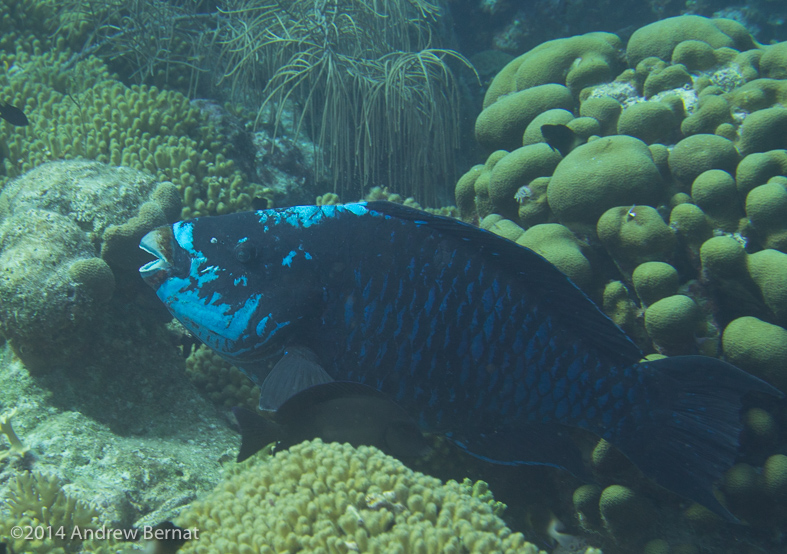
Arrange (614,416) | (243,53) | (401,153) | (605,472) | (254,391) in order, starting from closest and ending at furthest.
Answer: (614,416)
(605,472)
(254,391)
(401,153)
(243,53)

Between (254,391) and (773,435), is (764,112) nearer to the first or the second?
(773,435)

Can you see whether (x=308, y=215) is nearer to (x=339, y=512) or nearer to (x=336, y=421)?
(x=336, y=421)

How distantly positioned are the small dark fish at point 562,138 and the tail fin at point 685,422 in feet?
6.26

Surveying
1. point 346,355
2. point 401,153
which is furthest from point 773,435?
point 401,153

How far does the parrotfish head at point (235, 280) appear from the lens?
6.72 feet

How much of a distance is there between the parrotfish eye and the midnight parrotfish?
0.03 feet

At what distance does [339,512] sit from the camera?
1558 millimetres

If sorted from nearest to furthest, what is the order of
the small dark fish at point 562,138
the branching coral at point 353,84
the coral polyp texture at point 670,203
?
the coral polyp texture at point 670,203 → the small dark fish at point 562,138 → the branching coral at point 353,84

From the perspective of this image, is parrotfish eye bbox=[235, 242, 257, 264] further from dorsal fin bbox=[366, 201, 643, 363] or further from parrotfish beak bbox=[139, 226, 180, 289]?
dorsal fin bbox=[366, 201, 643, 363]

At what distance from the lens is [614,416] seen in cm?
194

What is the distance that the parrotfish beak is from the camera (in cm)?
205

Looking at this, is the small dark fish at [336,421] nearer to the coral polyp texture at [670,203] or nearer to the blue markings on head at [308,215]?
the blue markings on head at [308,215]

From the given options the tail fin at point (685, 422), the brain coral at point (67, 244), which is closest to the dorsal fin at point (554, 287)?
the tail fin at point (685, 422)

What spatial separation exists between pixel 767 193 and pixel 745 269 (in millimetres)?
484
